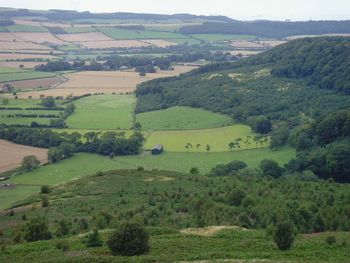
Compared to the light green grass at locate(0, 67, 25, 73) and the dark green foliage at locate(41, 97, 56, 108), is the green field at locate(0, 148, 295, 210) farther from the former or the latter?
the light green grass at locate(0, 67, 25, 73)

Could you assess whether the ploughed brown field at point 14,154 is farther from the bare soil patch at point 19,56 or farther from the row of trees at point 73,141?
the bare soil patch at point 19,56

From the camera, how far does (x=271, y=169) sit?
71.1 m

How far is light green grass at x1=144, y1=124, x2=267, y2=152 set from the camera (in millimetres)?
87438

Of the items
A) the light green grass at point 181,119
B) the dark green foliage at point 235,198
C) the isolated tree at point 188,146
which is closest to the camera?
the dark green foliage at point 235,198

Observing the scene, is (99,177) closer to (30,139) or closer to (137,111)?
(30,139)

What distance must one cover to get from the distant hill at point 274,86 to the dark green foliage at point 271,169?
2890cm

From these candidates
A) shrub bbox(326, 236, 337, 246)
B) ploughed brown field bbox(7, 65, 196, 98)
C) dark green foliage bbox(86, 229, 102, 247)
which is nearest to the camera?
dark green foliage bbox(86, 229, 102, 247)

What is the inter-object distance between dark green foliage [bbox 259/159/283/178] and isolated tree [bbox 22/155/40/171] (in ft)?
102

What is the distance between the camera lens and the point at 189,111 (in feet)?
368

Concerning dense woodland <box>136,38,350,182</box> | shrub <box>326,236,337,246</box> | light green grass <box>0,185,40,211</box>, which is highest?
shrub <box>326,236,337,246</box>

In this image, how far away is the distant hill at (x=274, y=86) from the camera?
105250mm

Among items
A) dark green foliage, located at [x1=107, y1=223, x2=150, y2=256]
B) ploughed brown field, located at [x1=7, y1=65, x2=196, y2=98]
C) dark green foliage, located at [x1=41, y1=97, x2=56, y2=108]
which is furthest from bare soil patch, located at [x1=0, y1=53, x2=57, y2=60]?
dark green foliage, located at [x1=107, y1=223, x2=150, y2=256]

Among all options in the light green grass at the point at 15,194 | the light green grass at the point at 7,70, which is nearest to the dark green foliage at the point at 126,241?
the light green grass at the point at 15,194

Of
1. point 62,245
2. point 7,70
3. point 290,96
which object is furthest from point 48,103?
point 62,245
